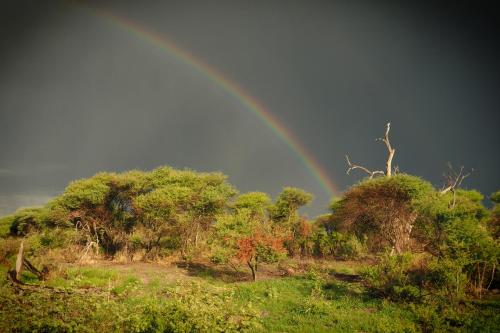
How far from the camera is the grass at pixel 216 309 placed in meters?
9.05

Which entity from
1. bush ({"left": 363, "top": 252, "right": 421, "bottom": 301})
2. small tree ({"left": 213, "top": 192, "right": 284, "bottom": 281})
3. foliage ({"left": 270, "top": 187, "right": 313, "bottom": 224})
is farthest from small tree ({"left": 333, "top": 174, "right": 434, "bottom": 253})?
foliage ({"left": 270, "top": 187, "right": 313, "bottom": 224})

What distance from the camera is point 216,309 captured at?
909 centimetres

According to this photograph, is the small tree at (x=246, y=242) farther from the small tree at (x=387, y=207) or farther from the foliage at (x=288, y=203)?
the foliage at (x=288, y=203)

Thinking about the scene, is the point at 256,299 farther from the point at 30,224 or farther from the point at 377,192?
→ the point at 30,224

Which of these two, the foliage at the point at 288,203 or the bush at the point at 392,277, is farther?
the foliage at the point at 288,203

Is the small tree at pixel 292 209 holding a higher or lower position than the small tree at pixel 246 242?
higher

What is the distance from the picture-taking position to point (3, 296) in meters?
9.95

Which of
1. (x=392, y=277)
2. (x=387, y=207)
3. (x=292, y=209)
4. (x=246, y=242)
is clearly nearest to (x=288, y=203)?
(x=292, y=209)

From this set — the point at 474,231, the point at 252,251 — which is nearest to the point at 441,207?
the point at 474,231

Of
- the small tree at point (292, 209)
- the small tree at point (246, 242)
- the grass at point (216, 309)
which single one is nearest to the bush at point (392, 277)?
the grass at point (216, 309)

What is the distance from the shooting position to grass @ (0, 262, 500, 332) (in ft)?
29.7

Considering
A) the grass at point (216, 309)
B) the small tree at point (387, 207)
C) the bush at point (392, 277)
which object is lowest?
the grass at point (216, 309)

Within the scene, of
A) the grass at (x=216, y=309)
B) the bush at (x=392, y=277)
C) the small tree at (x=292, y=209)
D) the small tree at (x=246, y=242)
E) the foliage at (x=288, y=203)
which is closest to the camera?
the grass at (x=216, y=309)

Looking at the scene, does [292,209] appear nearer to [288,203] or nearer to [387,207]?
[288,203]
